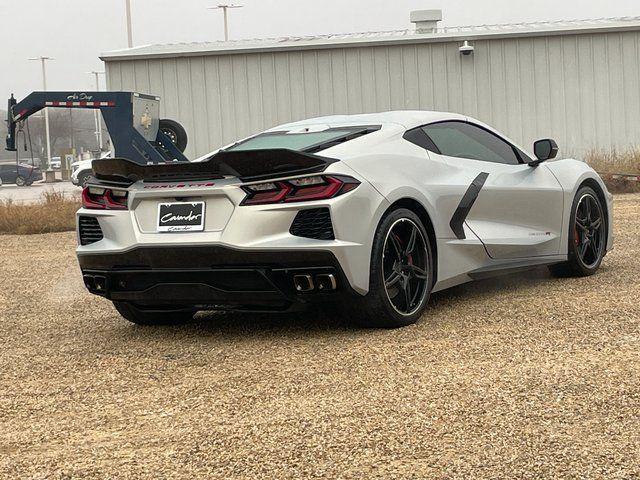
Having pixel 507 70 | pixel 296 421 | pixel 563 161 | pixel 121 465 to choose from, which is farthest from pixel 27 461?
pixel 507 70

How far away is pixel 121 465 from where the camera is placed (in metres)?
3.65

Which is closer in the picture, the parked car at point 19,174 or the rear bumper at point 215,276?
the rear bumper at point 215,276

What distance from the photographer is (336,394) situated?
452 centimetres

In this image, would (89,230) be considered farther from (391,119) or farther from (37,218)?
(37,218)

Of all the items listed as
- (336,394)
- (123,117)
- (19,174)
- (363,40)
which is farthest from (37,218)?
(19,174)

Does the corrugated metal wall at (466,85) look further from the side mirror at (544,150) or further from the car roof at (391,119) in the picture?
the car roof at (391,119)

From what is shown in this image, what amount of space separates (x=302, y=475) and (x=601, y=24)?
20.5m

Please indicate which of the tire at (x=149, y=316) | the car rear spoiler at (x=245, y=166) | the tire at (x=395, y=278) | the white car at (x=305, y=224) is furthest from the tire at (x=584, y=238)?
the tire at (x=149, y=316)

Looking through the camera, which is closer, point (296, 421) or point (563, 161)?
point (296, 421)

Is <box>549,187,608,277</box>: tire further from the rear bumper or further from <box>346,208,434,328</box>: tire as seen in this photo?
the rear bumper

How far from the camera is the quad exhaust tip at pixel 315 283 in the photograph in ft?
18.3

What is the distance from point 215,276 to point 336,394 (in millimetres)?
1417

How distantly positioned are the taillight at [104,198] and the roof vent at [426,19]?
60.0 ft

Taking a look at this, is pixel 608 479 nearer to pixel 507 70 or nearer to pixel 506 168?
pixel 506 168
